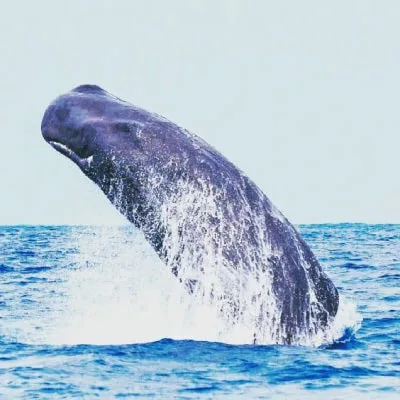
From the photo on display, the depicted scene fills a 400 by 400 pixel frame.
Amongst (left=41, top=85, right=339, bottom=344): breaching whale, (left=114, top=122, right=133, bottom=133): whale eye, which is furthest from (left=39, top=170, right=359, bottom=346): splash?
(left=114, top=122, right=133, bottom=133): whale eye

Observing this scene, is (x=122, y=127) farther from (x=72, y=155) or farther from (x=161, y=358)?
(x=161, y=358)

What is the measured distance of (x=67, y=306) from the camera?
17.1m

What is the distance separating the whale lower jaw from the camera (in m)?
10.0

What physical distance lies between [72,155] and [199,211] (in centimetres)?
151

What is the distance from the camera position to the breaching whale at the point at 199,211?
9797 mm

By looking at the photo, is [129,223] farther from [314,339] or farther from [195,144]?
[314,339]

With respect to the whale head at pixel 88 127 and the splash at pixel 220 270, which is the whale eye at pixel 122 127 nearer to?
the whale head at pixel 88 127

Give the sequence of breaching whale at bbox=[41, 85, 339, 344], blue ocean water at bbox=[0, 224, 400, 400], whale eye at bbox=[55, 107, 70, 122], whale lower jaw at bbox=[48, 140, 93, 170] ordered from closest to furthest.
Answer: blue ocean water at bbox=[0, 224, 400, 400] → breaching whale at bbox=[41, 85, 339, 344] → whale eye at bbox=[55, 107, 70, 122] → whale lower jaw at bbox=[48, 140, 93, 170]

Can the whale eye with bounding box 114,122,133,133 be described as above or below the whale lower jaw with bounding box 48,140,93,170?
above

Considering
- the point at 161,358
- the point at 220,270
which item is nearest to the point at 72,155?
the point at 220,270

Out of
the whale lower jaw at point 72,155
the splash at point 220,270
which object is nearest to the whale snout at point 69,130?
the whale lower jaw at point 72,155

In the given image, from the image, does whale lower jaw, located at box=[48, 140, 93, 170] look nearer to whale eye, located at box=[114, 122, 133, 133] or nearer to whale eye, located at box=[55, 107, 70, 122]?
whale eye, located at box=[55, 107, 70, 122]

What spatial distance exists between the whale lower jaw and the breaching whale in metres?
0.01

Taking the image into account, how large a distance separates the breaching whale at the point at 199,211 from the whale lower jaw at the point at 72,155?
13 millimetres
